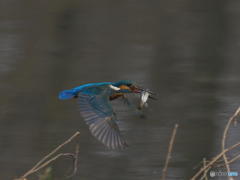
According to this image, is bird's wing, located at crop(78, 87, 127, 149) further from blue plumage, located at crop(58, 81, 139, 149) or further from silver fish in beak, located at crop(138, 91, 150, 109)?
silver fish in beak, located at crop(138, 91, 150, 109)

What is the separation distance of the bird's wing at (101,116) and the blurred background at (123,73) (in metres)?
1.16

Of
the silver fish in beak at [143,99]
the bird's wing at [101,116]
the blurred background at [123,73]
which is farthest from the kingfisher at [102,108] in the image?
the blurred background at [123,73]

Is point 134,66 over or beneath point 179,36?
beneath

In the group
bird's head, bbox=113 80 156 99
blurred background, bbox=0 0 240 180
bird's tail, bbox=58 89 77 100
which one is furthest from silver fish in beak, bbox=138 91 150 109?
blurred background, bbox=0 0 240 180

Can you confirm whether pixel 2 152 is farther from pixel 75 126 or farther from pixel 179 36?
pixel 179 36

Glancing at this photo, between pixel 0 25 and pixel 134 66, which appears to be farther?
pixel 0 25

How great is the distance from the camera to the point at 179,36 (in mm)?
7688

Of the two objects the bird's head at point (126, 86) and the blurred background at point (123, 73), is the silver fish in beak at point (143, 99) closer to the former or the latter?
the bird's head at point (126, 86)

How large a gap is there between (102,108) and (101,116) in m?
0.06

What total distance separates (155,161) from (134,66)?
1810 mm

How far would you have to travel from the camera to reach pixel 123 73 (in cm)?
653

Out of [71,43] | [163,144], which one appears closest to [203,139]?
[163,144]

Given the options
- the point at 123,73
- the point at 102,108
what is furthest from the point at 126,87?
the point at 123,73

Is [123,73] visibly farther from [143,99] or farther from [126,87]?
[143,99]
